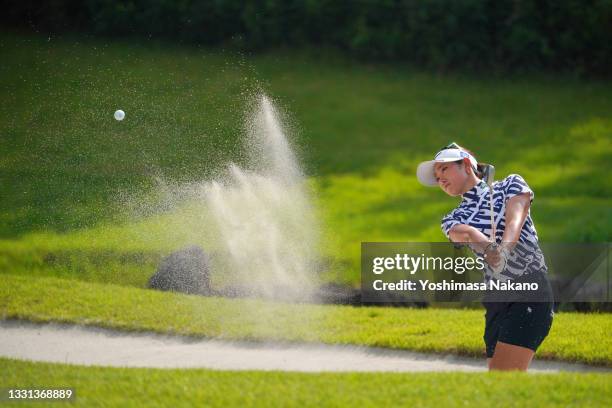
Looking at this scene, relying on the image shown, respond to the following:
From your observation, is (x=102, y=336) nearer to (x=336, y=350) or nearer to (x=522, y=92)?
(x=336, y=350)

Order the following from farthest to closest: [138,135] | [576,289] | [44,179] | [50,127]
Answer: [138,135], [50,127], [44,179], [576,289]

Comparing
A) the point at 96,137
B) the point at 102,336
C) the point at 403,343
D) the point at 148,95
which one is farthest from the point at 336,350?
the point at 148,95

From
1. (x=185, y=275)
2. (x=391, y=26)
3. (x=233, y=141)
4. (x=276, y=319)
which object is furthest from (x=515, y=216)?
(x=391, y=26)

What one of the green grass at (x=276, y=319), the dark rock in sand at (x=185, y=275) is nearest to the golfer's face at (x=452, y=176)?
Answer: the green grass at (x=276, y=319)

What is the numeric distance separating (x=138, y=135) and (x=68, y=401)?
351 inches

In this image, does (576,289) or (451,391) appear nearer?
(451,391)

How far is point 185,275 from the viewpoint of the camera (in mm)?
10297

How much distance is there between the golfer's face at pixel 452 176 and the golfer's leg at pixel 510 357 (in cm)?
91

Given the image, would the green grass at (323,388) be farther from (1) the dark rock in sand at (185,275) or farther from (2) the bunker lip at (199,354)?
(1) the dark rock in sand at (185,275)

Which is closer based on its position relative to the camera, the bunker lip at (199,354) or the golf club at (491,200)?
the golf club at (491,200)

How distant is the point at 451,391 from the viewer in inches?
233

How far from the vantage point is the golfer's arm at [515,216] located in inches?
211

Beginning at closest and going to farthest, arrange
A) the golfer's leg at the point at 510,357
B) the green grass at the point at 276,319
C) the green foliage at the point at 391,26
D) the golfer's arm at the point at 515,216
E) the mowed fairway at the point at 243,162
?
the golfer's arm at the point at 515,216 < the golfer's leg at the point at 510,357 < the mowed fairway at the point at 243,162 < the green grass at the point at 276,319 < the green foliage at the point at 391,26

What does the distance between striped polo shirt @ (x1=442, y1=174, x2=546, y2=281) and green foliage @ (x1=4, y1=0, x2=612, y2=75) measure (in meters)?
10.9
